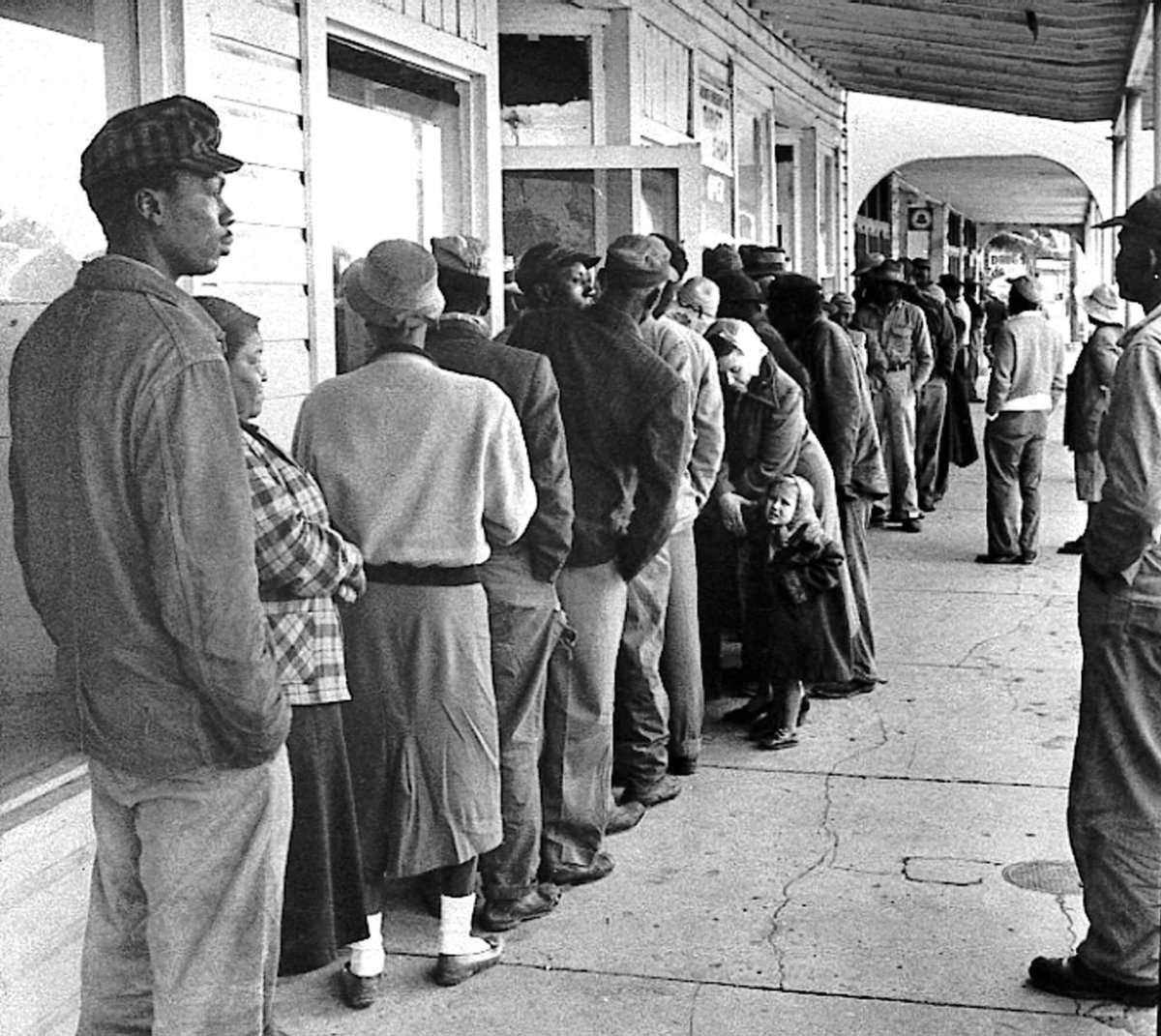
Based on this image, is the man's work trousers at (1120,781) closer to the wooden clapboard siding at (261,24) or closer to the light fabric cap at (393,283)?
the light fabric cap at (393,283)

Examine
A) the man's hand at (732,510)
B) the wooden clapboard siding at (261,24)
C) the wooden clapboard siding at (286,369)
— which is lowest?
the man's hand at (732,510)

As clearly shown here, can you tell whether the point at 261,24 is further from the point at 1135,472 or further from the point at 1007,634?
the point at 1007,634

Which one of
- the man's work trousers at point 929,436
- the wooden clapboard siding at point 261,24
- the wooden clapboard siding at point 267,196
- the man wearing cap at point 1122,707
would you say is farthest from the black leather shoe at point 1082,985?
the man's work trousers at point 929,436

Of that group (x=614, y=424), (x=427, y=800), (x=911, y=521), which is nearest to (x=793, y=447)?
(x=614, y=424)

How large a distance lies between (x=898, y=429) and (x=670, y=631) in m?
5.56

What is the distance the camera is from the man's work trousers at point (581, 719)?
4547 mm

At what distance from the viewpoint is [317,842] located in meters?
3.56

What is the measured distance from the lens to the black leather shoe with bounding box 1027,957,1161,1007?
145 inches

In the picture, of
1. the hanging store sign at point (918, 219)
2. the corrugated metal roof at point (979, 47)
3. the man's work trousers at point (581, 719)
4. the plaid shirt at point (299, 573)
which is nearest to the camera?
the plaid shirt at point (299, 573)

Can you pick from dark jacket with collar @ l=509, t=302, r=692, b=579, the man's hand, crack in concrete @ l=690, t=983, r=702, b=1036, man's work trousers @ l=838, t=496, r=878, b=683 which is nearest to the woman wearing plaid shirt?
crack in concrete @ l=690, t=983, r=702, b=1036

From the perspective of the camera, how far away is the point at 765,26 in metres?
11.6

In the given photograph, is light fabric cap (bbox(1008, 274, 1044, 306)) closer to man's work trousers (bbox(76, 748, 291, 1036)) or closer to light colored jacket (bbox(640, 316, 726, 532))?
light colored jacket (bbox(640, 316, 726, 532))

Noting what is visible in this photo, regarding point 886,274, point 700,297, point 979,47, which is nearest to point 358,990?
point 700,297

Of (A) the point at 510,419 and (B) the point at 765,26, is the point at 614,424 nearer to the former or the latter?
(A) the point at 510,419
